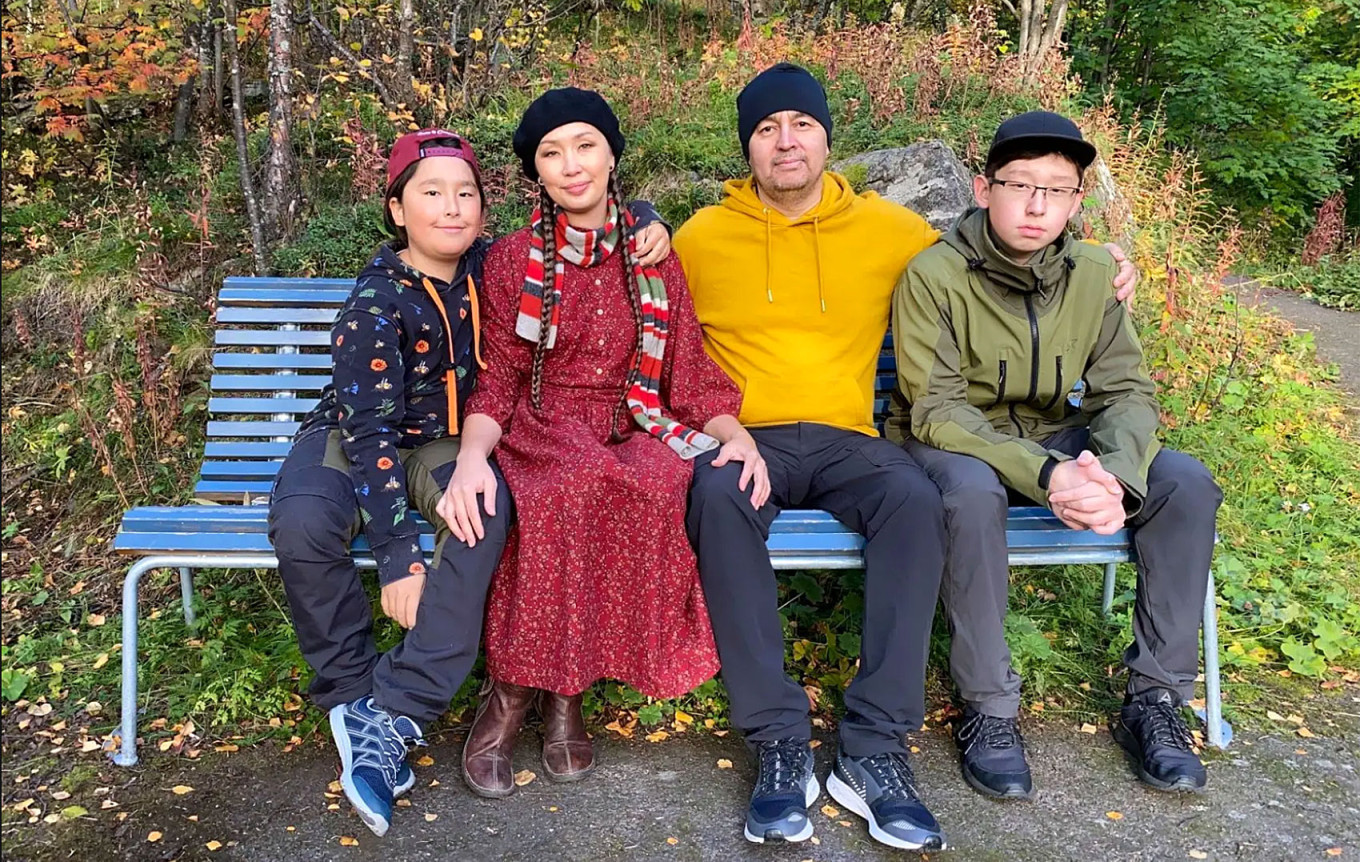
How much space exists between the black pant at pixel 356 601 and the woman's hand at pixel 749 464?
652mm

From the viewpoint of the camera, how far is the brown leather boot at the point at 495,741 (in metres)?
2.79

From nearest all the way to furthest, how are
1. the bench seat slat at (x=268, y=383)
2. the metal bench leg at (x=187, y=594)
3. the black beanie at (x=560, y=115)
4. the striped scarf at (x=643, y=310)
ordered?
the black beanie at (x=560, y=115) < the striped scarf at (x=643, y=310) < the metal bench leg at (x=187, y=594) < the bench seat slat at (x=268, y=383)

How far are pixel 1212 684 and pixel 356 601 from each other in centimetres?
256

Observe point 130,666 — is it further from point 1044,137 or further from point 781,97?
point 1044,137

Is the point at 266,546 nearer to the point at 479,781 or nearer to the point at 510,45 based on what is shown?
the point at 479,781

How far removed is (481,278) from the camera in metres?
3.23

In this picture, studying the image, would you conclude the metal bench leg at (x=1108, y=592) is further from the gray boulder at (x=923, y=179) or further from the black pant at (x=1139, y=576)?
the gray boulder at (x=923, y=179)

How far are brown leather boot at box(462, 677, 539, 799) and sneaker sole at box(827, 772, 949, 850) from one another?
2.97 feet

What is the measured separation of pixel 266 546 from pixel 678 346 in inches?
54.3

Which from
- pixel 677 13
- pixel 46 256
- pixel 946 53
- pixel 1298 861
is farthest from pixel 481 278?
A: pixel 677 13

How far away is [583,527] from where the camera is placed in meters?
2.77

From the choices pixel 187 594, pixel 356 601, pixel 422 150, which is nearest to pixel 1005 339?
pixel 422 150

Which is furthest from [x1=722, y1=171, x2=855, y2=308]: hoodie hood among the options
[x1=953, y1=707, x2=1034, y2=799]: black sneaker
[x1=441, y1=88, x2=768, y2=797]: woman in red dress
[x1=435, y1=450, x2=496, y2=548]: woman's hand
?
[x1=953, y1=707, x2=1034, y2=799]: black sneaker

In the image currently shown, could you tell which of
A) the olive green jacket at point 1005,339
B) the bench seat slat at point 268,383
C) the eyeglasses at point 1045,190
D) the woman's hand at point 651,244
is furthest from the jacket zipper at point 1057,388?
the bench seat slat at point 268,383
